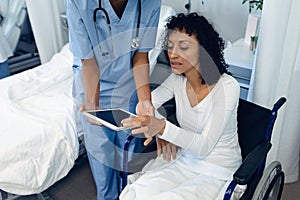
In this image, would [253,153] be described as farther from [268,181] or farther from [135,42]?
[135,42]

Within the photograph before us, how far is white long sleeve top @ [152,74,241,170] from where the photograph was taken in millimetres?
1271

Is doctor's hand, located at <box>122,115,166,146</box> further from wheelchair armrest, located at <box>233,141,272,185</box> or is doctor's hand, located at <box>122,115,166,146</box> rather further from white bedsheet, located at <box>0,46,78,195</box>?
white bedsheet, located at <box>0,46,78,195</box>

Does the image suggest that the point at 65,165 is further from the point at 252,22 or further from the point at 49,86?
the point at 252,22

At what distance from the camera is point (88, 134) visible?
164cm

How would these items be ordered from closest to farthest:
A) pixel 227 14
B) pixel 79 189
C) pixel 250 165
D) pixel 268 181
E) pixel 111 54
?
pixel 250 165
pixel 268 181
pixel 111 54
pixel 79 189
pixel 227 14

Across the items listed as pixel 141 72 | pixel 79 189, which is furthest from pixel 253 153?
pixel 79 189

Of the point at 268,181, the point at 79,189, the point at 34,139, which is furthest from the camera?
the point at 79,189

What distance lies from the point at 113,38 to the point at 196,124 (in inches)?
19.8

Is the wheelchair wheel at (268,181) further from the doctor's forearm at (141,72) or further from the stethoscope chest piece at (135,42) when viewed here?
the stethoscope chest piece at (135,42)

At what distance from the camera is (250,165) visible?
1125 mm

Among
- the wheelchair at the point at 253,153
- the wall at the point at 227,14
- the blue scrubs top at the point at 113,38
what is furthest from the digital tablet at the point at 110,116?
the wall at the point at 227,14

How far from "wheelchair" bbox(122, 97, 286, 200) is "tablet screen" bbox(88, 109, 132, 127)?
0.12 m

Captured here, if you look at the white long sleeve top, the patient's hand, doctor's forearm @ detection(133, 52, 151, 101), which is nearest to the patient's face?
the white long sleeve top

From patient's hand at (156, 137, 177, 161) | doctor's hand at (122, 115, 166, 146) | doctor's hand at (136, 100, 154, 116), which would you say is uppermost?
doctor's hand at (122, 115, 166, 146)
